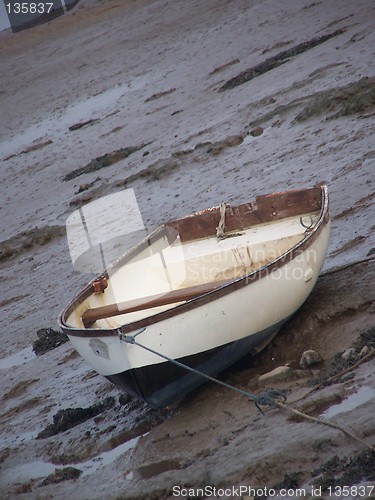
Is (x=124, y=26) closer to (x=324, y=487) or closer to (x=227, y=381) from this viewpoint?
(x=227, y=381)

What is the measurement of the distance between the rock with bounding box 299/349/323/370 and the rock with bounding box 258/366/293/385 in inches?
4.4

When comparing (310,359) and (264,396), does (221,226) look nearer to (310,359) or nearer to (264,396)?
Result: (310,359)

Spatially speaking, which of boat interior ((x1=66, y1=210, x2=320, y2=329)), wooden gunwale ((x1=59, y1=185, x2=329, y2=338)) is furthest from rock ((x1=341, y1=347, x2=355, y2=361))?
boat interior ((x1=66, y1=210, x2=320, y2=329))

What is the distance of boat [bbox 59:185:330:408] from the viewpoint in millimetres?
6219

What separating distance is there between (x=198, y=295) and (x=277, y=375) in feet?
3.24

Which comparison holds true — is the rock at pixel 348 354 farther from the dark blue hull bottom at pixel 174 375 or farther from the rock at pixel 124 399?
the rock at pixel 124 399

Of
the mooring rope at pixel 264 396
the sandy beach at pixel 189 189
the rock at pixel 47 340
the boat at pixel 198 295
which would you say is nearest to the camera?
the mooring rope at pixel 264 396

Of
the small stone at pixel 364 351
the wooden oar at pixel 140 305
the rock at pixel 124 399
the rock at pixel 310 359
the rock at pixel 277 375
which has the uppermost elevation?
the wooden oar at pixel 140 305

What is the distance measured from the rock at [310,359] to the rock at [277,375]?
0.11 meters

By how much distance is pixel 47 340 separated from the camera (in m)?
9.07

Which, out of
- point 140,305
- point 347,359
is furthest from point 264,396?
point 140,305

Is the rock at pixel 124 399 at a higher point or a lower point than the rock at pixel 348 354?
lower

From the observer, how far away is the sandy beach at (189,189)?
18.7 feet

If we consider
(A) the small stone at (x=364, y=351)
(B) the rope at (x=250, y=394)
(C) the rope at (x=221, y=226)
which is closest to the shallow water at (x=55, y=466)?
(B) the rope at (x=250, y=394)
